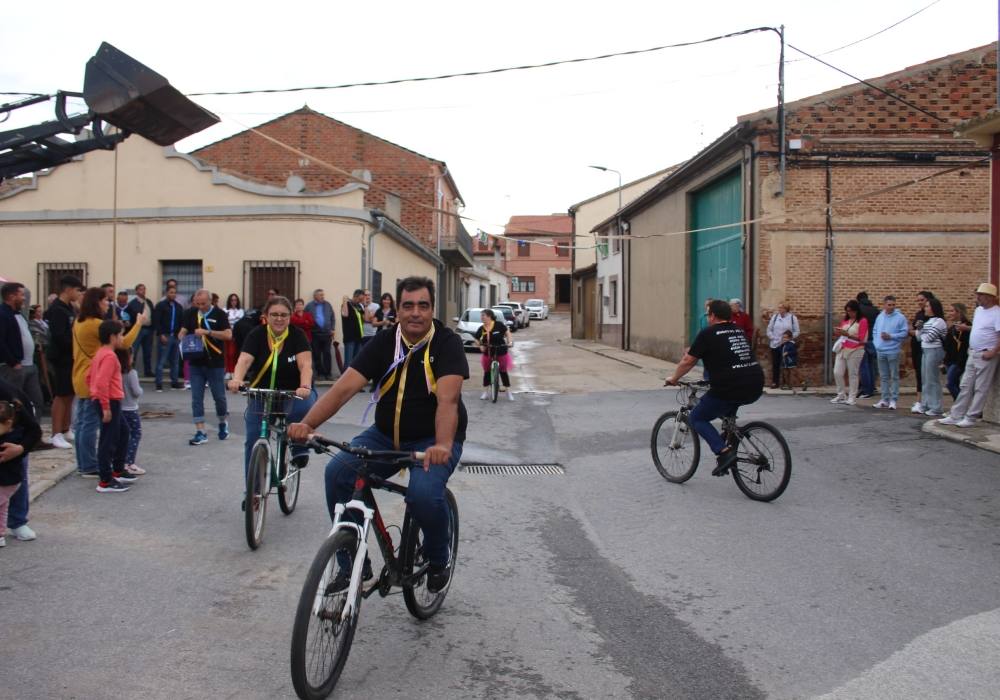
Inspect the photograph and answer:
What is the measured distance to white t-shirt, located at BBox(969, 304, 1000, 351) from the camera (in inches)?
405

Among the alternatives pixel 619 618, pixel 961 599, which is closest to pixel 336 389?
pixel 619 618

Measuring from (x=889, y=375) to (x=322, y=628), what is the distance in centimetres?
1193

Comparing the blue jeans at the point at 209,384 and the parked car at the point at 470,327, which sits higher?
the parked car at the point at 470,327

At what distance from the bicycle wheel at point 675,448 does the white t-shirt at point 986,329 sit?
4.77 m

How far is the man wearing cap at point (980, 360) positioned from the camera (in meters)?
10.3

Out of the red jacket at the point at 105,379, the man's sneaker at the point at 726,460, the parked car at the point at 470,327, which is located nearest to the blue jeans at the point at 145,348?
the red jacket at the point at 105,379

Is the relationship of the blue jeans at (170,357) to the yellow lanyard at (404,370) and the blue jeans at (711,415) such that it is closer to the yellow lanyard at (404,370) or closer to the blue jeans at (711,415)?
the blue jeans at (711,415)

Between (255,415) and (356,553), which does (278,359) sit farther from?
(356,553)

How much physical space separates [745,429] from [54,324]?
726 centimetres

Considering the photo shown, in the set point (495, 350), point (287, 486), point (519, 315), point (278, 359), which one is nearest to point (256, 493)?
point (287, 486)

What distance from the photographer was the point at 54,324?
9.33 meters

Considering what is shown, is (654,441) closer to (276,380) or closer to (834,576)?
(834,576)

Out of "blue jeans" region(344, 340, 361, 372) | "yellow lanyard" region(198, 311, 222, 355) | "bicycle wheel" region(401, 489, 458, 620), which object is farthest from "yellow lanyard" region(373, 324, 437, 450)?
"blue jeans" region(344, 340, 361, 372)

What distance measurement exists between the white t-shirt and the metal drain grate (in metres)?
5.52
